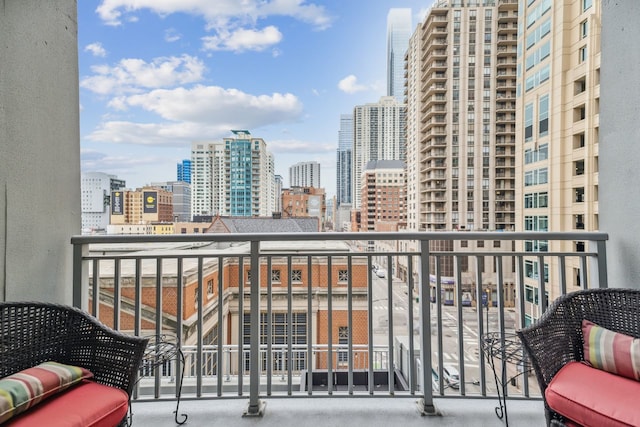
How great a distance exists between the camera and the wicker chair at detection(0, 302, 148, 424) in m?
1.23

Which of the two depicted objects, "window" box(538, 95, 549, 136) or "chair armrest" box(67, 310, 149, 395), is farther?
"window" box(538, 95, 549, 136)

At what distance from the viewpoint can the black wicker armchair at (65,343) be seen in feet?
4.03

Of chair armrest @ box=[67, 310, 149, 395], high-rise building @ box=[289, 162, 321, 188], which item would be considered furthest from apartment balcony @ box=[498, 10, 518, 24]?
chair armrest @ box=[67, 310, 149, 395]

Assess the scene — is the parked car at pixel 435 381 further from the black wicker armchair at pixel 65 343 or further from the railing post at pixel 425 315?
the black wicker armchair at pixel 65 343

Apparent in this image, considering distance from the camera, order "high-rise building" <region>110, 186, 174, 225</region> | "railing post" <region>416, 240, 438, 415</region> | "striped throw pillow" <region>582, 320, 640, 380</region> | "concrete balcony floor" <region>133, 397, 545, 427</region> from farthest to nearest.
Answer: "high-rise building" <region>110, 186, 174, 225</region> → "railing post" <region>416, 240, 438, 415</region> → "concrete balcony floor" <region>133, 397, 545, 427</region> → "striped throw pillow" <region>582, 320, 640, 380</region>

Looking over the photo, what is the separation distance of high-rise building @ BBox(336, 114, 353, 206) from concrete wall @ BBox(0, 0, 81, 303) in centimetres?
205

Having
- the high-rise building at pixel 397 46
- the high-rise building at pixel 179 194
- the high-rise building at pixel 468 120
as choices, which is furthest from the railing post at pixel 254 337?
the high-rise building at pixel 397 46

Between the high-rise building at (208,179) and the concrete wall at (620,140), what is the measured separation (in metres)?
2.56

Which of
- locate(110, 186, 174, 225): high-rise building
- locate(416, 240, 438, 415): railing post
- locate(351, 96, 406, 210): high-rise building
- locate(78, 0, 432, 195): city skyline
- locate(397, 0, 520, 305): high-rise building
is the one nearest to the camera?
locate(416, 240, 438, 415): railing post

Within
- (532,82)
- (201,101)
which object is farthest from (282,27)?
(532,82)

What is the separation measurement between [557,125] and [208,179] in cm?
272

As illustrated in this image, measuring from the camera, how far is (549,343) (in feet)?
4.31

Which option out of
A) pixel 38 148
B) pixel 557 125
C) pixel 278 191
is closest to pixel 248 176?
pixel 278 191

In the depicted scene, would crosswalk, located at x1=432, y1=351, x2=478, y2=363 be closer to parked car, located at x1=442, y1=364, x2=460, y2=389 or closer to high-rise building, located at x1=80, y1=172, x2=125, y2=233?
parked car, located at x1=442, y1=364, x2=460, y2=389
